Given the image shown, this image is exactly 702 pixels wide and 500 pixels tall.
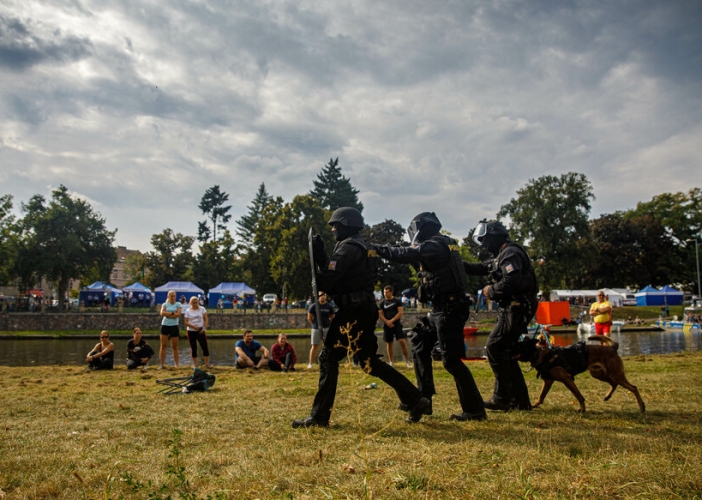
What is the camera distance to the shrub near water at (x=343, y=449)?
2979 mm

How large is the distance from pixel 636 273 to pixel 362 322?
70886 millimetres

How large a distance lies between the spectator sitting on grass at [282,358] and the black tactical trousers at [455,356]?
6.40 metres

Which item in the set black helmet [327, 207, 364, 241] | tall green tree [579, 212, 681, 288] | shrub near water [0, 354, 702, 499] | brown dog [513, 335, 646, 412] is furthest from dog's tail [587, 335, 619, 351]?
tall green tree [579, 212, 681, 288]

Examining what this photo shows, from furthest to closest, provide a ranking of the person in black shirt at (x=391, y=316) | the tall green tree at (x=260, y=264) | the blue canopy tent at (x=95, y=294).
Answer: the tall green tree at (x=260, y=264)
the blue canopy tent at (x=95, y=294)
the person in black shirt at (x=391, y=316)

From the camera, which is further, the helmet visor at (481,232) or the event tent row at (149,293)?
the event tent row at (149,293)

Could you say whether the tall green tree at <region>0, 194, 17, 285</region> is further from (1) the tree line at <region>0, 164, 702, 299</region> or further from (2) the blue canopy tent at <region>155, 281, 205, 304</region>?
(2) the blue canopy tent at <region>155, 281, 205, 304</region>

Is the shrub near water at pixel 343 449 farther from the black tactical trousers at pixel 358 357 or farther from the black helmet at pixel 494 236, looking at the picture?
the black helmet at pixel 494 236

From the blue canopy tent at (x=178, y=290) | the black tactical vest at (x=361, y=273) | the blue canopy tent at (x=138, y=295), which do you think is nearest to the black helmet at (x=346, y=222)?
the black tactical vest at (x=361, y=273)

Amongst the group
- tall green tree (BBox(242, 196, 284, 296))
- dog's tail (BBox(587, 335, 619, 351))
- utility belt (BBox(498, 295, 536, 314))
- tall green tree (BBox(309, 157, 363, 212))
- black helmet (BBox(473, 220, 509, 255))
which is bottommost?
dog's tail (BBox(587, 335, 619, 351))

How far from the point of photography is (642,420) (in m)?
5.18

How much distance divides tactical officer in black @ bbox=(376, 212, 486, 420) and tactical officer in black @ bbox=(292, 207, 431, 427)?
296 millimetres

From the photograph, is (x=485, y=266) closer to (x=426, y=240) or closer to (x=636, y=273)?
(x=426, y=240)

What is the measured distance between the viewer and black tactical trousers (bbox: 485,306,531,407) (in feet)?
19.4

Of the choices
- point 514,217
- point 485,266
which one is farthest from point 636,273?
point 485,266
